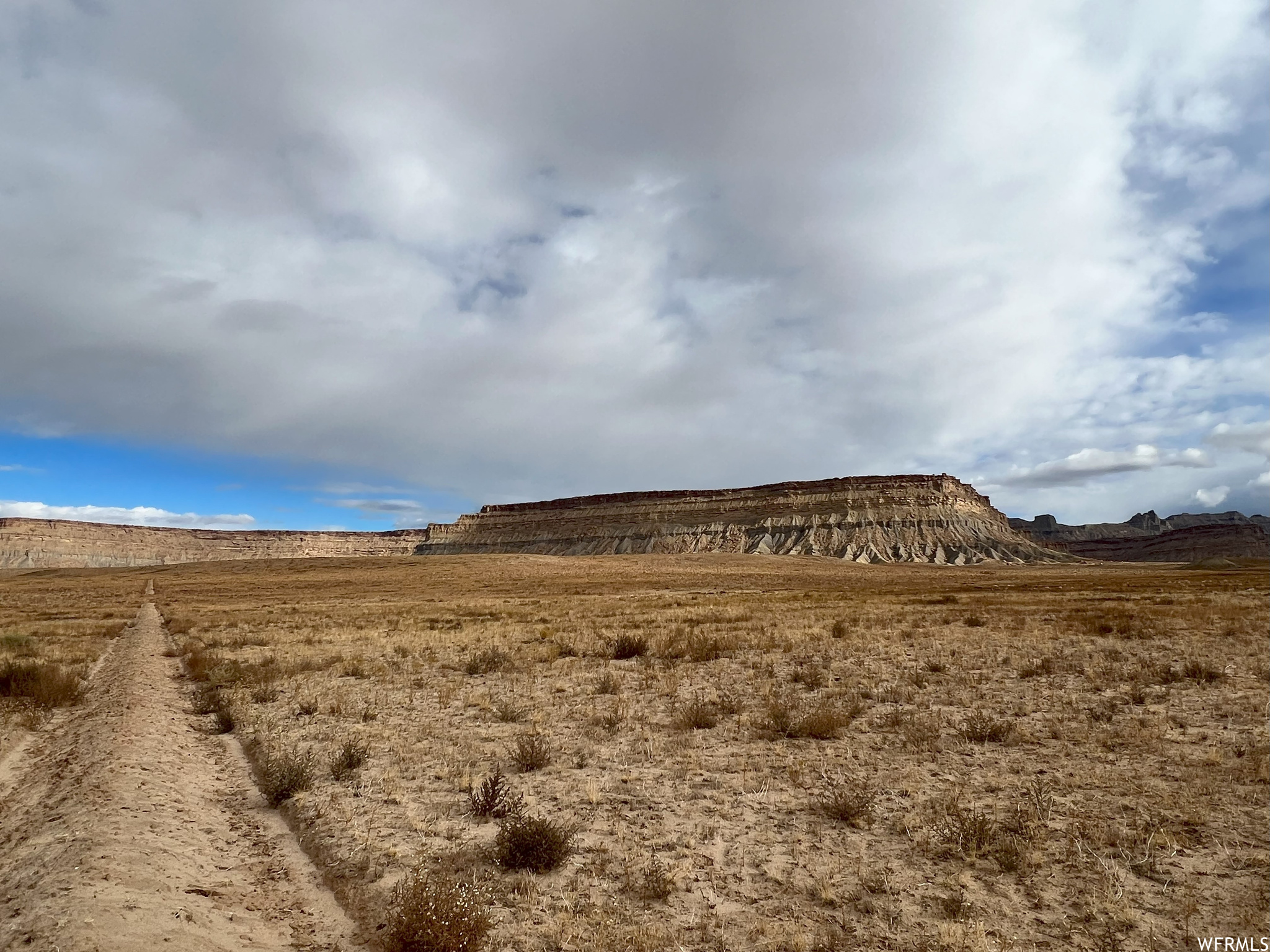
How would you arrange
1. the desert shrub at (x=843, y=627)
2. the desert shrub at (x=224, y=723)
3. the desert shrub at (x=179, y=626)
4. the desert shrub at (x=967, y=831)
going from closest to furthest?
the desert shrub at (x=967, y=831) < the desert shrub at (x=224, y=723) < the desert shrub at (x=843, y=627) < the desert shrub at (x=179, y=626)

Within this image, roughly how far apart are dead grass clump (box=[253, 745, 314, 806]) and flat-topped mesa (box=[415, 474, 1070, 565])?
404 ft

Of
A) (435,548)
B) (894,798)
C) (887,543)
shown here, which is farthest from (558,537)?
(894,798)

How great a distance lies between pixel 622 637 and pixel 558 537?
14724 cm

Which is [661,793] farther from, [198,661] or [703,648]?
[198,661]

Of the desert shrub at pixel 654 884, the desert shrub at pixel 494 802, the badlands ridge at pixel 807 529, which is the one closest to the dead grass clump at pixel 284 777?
the desert shrub at pixel 494 802

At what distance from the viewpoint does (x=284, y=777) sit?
7195mm

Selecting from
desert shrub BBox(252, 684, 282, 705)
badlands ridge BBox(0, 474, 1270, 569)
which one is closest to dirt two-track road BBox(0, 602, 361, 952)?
desert shrub BBox(252, 684, 282, 705)

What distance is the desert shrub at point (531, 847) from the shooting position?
5.41 m

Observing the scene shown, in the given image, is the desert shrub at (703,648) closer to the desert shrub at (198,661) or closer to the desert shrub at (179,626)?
the desert shrub at (198,661)

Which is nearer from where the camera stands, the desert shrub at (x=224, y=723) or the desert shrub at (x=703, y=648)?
the desert shrub at (x=224, y=723)

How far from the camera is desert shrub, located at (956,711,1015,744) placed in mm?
8703

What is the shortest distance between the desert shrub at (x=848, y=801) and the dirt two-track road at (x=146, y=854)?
14.3ft

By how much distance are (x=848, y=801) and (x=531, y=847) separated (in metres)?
3.16

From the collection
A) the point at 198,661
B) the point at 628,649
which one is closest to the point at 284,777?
the point at 628,649
